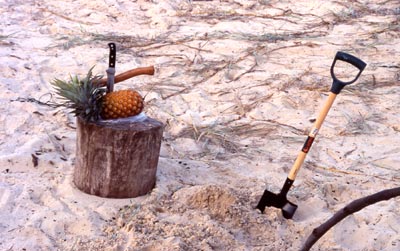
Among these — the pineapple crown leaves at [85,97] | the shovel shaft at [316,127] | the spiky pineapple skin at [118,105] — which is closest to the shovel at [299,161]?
the shovel shaft at [316,127]

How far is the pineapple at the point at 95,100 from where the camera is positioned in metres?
3.04

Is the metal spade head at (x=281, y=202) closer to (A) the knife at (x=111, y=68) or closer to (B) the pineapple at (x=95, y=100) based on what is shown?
(B) the pineapple at (x=95, y=100)

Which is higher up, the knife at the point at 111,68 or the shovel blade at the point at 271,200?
the knife at the point at 111,68

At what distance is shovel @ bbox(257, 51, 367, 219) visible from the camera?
3.01 m

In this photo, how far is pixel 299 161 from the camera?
307 centimetres

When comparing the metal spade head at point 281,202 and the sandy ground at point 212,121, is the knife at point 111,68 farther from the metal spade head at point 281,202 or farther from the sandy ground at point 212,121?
the metal spade head at point 281,202

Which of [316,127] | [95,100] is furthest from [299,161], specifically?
[95,100]

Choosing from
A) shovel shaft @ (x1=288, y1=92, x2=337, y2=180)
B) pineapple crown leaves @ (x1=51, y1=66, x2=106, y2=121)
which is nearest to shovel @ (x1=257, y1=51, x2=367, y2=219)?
shovel shaft @ (x1=288, y1=92, x2=337, y2=180)

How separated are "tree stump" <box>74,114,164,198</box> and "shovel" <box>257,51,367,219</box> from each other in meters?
0.64

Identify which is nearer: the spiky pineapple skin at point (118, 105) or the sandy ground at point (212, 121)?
the sandy ground at point (212, 121)

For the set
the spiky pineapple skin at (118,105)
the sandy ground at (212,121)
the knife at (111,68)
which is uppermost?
the knife at (111,68)

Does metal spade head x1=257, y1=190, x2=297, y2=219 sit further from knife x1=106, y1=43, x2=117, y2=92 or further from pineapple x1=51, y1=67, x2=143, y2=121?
knife x1=106, y1=43, x2=117, y2=92

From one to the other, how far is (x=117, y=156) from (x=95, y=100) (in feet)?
1.01

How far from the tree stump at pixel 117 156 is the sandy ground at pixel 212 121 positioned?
0.23 feet
